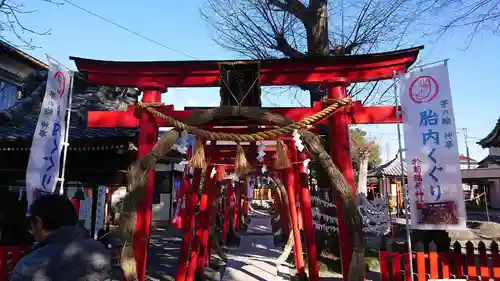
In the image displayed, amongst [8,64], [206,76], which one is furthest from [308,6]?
[8,64]

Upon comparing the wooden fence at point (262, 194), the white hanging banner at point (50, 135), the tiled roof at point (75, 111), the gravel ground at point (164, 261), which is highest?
the tiled roof at point (75, 111)

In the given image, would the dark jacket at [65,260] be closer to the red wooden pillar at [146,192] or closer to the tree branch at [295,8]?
the red wooden pillar at [146,192]

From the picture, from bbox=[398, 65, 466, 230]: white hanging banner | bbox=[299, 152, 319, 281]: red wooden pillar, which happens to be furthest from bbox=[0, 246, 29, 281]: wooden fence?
bbox=[398, 65, 466, 230]: white hanging banner

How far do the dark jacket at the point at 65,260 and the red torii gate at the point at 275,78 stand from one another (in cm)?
277

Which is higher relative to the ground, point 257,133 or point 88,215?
point 257,133

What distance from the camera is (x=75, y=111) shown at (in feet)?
34.8

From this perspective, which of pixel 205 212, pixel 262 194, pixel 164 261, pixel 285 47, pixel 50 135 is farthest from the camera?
pixel 262 194

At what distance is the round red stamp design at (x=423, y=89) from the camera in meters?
4.83

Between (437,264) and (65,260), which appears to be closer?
(65,260)

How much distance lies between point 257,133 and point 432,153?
2.41 m

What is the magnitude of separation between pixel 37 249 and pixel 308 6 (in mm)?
9061

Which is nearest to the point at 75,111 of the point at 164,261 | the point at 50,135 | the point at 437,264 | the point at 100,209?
the point at 100,209

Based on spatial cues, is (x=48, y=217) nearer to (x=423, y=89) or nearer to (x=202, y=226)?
(x=423, y=89)

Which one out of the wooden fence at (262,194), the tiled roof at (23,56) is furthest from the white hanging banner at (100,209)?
the wooden fence at (262,194)
